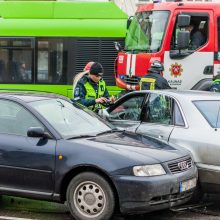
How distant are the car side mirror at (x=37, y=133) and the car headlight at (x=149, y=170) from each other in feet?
3.65

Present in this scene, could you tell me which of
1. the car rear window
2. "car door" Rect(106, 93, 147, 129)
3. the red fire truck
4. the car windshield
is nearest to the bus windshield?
the red fire truck

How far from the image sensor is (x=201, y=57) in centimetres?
1169

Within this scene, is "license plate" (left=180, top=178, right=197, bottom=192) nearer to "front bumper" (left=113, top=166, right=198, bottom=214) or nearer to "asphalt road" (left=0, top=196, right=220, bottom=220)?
"front bumper" (left=113, top=166, right=198, bottom=214)

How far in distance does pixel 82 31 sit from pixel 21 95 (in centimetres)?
769

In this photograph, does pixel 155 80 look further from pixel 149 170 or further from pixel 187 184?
pixel 149 170

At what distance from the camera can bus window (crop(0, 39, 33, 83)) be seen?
14.8 meters

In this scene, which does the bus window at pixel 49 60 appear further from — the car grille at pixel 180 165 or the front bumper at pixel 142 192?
the front bumper at pixel 142 192

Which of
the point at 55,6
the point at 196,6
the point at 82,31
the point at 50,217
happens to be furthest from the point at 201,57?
the point at 50,217

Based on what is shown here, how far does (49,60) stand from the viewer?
14828mm

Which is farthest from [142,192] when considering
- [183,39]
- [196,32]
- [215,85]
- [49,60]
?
[49,60]

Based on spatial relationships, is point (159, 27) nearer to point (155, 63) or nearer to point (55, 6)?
point (155, 63)

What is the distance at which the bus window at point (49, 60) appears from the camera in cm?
1473

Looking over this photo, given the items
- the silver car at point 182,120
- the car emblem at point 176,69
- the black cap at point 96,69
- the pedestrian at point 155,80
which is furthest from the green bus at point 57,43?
the silver car at point 182,120

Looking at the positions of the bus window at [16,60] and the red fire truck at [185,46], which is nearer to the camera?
the red fire truck at [185,46]
